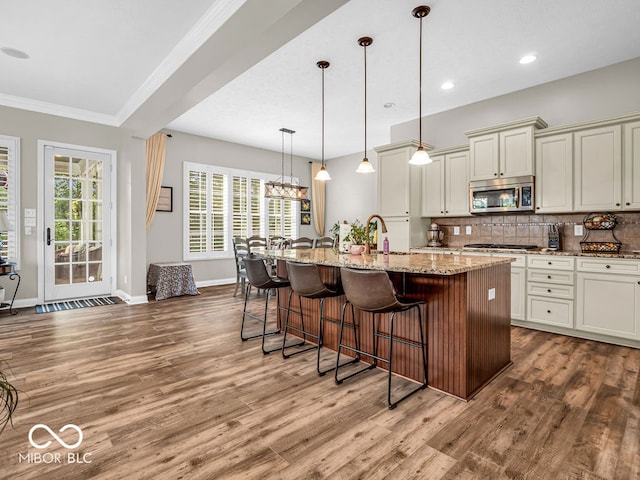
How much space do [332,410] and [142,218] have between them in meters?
4.43

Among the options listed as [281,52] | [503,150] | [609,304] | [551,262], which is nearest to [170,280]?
[281,52]

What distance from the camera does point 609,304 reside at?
3461 mm

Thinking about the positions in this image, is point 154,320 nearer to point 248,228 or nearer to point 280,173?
point 248,228

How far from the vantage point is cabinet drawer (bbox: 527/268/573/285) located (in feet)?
12.2

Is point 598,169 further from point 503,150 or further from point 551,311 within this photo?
point 551,311

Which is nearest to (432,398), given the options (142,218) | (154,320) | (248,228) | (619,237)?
(619,237)

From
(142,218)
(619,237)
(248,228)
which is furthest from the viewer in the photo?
(248,228)

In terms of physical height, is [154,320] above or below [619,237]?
below

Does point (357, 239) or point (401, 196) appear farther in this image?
point (401, 196)

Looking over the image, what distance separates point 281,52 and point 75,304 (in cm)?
460

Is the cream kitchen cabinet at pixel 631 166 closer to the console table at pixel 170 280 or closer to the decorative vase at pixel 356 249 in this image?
the decorative vase at pixel 356 249

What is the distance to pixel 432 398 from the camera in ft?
7.84

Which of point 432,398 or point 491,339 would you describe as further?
point 491,339

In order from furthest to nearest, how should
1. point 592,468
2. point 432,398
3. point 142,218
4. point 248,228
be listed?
point 248,228 → point 142,218 → point 432,398 → point 592,468
